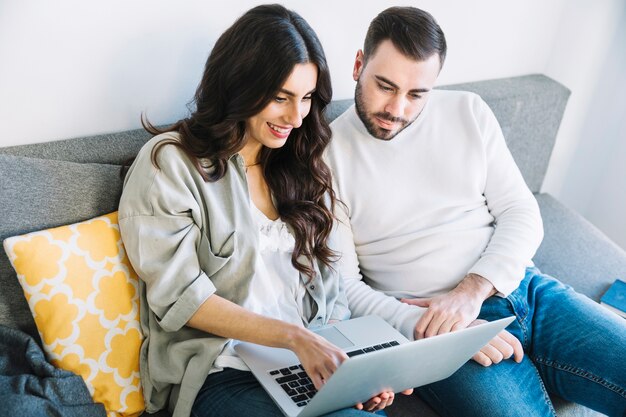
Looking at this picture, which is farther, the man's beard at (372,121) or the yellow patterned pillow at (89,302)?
the man's beard at (372,121)

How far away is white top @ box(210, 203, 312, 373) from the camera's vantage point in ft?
5.05

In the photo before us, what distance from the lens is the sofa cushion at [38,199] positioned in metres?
1.40

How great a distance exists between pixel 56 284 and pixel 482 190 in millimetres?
1103

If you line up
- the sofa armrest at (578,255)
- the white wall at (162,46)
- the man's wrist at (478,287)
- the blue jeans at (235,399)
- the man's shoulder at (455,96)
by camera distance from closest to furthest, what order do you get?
1. the blue jeans at (235,399)
2. the white wall at (162,46)
3. the man's wrist at (478,287)
4. the man's shoulder at (455,96)
5. the sofa armrest at (578,255)

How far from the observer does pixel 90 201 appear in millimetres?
1496

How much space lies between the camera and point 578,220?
2.38m

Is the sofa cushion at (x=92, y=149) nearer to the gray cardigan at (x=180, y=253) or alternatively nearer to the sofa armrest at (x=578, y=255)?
the gray cardigan at (x=180, y=253)

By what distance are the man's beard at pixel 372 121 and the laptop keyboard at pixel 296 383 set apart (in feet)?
2.09

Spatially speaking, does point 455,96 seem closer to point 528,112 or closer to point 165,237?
point 528,112

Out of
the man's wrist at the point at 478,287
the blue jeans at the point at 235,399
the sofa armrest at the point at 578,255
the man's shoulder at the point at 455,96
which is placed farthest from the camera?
the sofa armrest at the point at 578,255

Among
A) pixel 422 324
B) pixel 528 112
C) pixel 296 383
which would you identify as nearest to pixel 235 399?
pixel 296 383

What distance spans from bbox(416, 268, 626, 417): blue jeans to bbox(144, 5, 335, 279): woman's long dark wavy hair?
416 mm

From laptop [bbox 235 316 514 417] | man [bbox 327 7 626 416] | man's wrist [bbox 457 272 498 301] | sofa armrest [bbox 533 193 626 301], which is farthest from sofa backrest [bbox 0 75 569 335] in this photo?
sofa armrest [bbox 533 193 626 301]

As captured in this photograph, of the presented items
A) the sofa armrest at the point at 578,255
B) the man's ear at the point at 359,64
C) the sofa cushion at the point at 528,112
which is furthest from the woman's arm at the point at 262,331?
the sofa cushion at the point at 528,112
